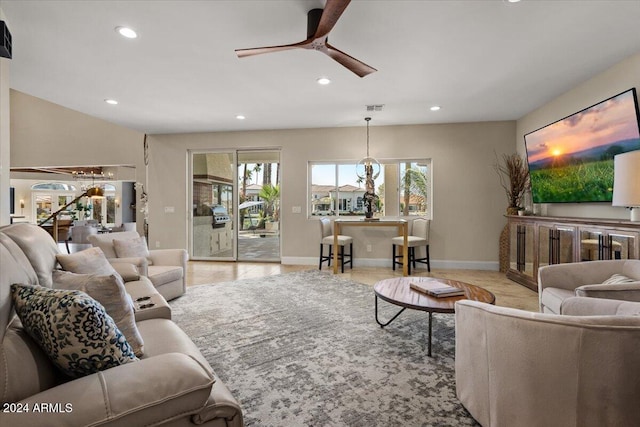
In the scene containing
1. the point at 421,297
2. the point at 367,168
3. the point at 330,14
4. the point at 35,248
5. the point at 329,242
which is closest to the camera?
the point at 35,248

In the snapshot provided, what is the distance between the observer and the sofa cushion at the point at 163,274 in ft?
10.8

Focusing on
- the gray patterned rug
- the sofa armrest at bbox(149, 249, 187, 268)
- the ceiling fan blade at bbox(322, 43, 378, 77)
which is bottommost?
the gray patterned rug

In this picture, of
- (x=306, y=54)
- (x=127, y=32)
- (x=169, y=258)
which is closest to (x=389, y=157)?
(x=306, y=54)

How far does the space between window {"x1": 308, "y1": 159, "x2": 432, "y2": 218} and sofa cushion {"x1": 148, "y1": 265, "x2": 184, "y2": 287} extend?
9.68ft

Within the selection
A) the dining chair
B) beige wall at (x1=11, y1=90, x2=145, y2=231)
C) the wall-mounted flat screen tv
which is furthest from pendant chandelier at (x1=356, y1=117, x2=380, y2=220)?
beige wall at (x1=11, y1=90, x2=145, y2=231)

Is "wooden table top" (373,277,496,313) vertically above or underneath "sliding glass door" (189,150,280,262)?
underneath

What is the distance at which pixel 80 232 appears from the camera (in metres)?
7.85

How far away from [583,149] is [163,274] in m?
4.94

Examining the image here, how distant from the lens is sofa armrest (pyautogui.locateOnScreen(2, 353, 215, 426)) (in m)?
0.86

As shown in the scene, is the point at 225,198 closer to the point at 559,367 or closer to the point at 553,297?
the point at 553,297

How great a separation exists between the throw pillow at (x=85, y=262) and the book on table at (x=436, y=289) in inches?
94.0

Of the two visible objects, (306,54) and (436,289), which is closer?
(436,289)

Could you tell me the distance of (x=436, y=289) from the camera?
2492mm

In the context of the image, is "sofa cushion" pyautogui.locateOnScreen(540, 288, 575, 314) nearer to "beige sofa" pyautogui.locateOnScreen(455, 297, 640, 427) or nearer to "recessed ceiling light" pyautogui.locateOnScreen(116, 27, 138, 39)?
"beige sofa" pyautogui.locateOnScreen(455, 297, 640, 427)
